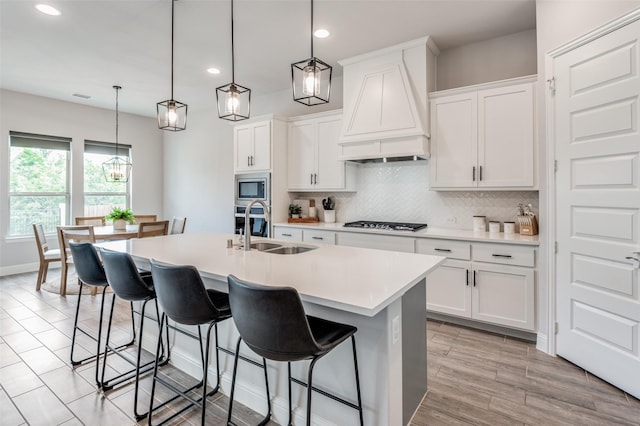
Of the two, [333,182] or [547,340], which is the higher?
[333,182]

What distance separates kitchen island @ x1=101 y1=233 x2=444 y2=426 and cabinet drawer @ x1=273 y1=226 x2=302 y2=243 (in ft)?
6.37

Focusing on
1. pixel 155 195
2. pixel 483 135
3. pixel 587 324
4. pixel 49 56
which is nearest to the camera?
pixel 587 324

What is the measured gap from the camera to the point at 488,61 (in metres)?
3.60

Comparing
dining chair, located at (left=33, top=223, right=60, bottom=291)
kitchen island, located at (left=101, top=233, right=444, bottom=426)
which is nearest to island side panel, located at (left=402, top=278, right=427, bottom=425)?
kitchen island, located at (left=101, top=233, right=444, bottom=426)

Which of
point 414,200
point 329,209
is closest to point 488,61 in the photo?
point 414,200

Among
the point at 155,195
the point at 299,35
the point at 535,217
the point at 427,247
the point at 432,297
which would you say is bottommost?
the point at 432,297

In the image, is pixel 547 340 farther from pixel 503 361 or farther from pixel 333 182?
pixel 333 182

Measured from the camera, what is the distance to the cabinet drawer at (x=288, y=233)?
440 centimetres

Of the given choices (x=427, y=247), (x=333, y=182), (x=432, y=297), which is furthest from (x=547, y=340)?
(x=333, y=182)

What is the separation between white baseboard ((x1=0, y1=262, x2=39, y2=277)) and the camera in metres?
5.35

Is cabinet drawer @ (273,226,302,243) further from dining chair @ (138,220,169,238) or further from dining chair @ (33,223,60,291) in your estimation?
dining chair @ (33,223,60,291)

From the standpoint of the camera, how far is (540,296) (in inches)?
111

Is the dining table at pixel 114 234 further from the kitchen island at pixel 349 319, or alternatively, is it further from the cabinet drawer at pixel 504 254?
the cabinet drawer at pixel 504 254

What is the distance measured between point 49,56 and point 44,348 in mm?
3358
